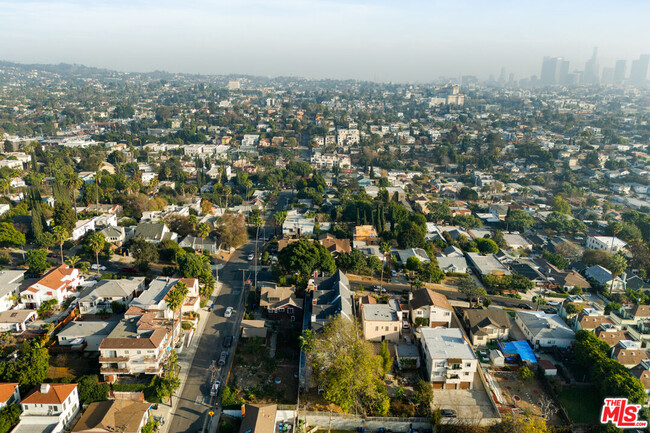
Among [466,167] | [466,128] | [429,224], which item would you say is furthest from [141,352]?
[466,128]

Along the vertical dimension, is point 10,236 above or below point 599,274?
above

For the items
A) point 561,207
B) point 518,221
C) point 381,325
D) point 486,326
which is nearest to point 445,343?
point 381,325

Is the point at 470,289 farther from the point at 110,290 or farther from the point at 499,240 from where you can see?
the point at 110,290

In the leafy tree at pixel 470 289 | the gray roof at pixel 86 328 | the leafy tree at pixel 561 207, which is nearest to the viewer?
the gray roof at pixel 86 328

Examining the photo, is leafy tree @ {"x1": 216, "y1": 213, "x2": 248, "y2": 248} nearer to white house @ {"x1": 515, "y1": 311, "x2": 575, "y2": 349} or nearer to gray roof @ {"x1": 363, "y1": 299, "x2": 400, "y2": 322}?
gray roof @ {"x1": 363, "y1": 299, "x2": 400, "y2": 322}

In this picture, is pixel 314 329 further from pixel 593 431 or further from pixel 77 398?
pixel 593 431

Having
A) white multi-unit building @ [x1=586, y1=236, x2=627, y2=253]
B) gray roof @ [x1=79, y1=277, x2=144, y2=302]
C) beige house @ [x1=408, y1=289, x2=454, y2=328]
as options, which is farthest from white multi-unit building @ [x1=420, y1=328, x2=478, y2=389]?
white multi-unit building @ [x1=586, y1=236, x2=627, y2=253]

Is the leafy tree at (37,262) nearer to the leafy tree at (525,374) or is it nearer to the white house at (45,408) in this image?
the white house at (45,408)

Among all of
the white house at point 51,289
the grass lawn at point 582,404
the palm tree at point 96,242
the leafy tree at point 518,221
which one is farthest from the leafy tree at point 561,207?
the white house at point 51,289
